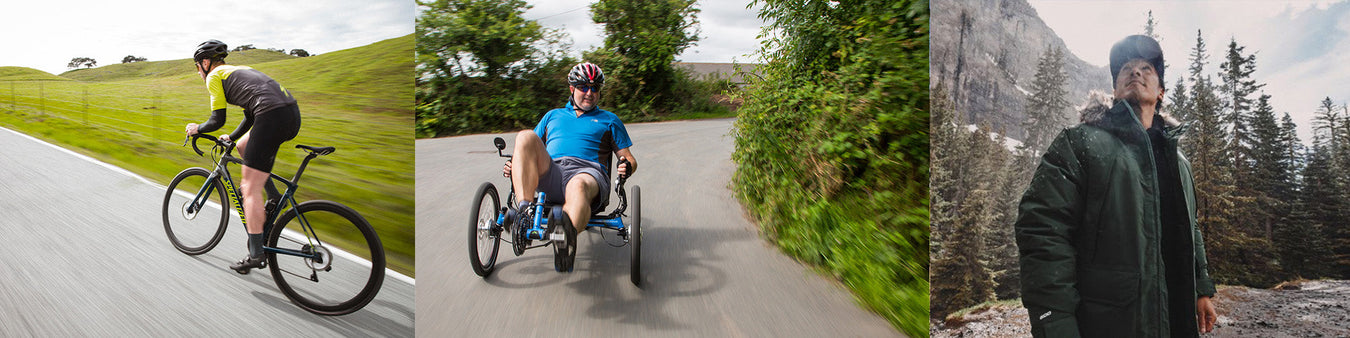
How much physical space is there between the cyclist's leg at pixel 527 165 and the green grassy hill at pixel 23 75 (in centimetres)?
164

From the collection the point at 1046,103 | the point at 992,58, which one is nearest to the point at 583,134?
the point at 992,58

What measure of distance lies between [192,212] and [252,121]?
0.35m

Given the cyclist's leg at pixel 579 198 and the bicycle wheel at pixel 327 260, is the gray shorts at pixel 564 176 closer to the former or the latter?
the cyclist's leg at pixel 579 198

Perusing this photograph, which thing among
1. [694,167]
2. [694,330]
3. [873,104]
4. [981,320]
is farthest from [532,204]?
[694,167]

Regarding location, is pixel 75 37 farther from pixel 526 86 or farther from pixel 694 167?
pixel 694 167

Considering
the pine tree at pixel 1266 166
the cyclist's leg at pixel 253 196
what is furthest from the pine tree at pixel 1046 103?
the cyclist's leg at pixel 253 196

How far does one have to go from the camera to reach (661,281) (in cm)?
366

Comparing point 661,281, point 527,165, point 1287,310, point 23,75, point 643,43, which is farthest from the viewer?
point 643,43

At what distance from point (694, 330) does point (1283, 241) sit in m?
2.05

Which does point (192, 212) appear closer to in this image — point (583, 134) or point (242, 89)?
point (242, 89)

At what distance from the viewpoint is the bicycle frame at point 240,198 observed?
2137mm

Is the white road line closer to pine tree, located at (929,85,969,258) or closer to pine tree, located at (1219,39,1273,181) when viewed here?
pine tree, located at (929,85,969,258)

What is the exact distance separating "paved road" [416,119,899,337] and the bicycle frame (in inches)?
31.0

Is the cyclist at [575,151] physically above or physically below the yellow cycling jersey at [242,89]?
below
